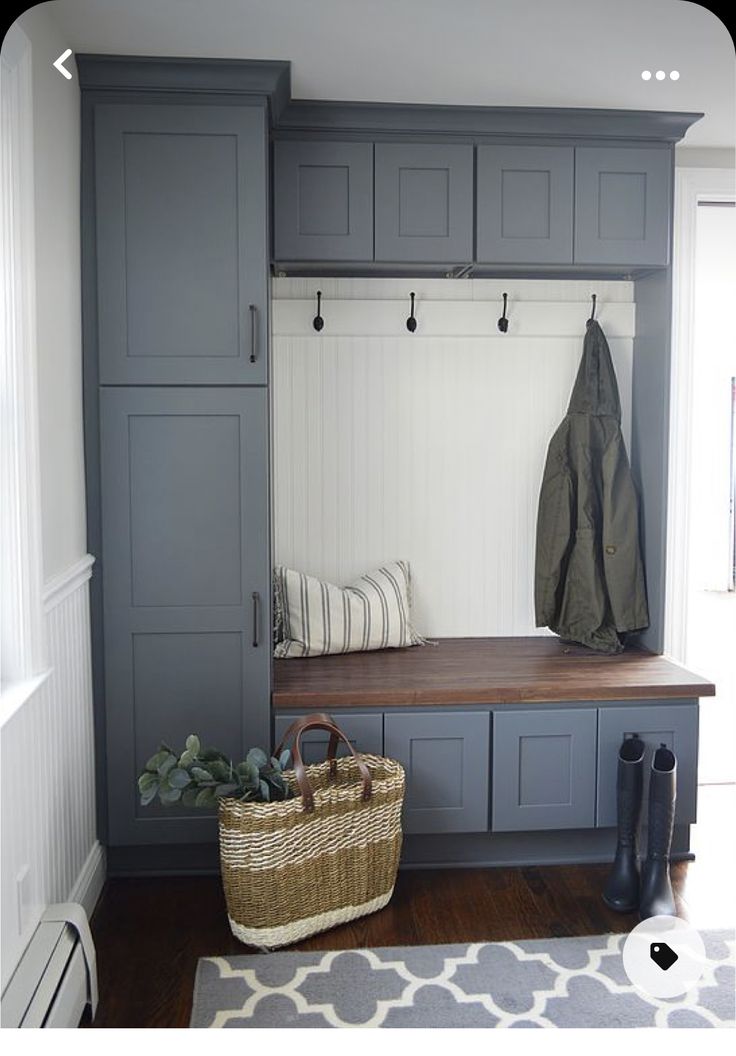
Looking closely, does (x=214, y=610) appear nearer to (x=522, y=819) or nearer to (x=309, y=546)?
(x=309, y=546)

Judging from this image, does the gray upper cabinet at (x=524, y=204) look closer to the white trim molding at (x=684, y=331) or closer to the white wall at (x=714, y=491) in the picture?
the white trim molding at (x=684, y=331)

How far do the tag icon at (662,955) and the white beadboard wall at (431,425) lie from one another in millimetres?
1220

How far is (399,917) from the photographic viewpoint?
8.68ft

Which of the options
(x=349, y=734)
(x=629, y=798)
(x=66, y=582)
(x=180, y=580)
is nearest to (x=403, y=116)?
(x=180, y=580)

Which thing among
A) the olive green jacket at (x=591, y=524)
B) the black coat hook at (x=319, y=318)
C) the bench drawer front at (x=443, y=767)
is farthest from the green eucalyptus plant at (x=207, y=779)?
the black coat hook at (x=319, y=318)

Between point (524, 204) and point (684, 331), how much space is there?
783 millimetres

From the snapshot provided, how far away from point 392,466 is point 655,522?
909mm

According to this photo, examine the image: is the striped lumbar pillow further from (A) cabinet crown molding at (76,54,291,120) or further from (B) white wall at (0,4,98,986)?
(A) cabinet crown molding at (76,54,291,120)

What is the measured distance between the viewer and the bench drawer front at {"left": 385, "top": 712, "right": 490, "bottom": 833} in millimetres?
2881

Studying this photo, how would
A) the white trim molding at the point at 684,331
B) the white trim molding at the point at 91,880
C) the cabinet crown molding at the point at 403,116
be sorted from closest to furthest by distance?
the white trim molding at the point at 91,880 → the cabinet crown molding at the point at 403,116 → the white trim molding at the point at 684,331

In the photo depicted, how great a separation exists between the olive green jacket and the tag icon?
101 centimetres

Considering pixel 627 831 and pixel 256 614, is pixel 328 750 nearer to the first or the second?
pixel 256 614

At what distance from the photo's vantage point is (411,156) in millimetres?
3021

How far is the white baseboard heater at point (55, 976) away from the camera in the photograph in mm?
1826
